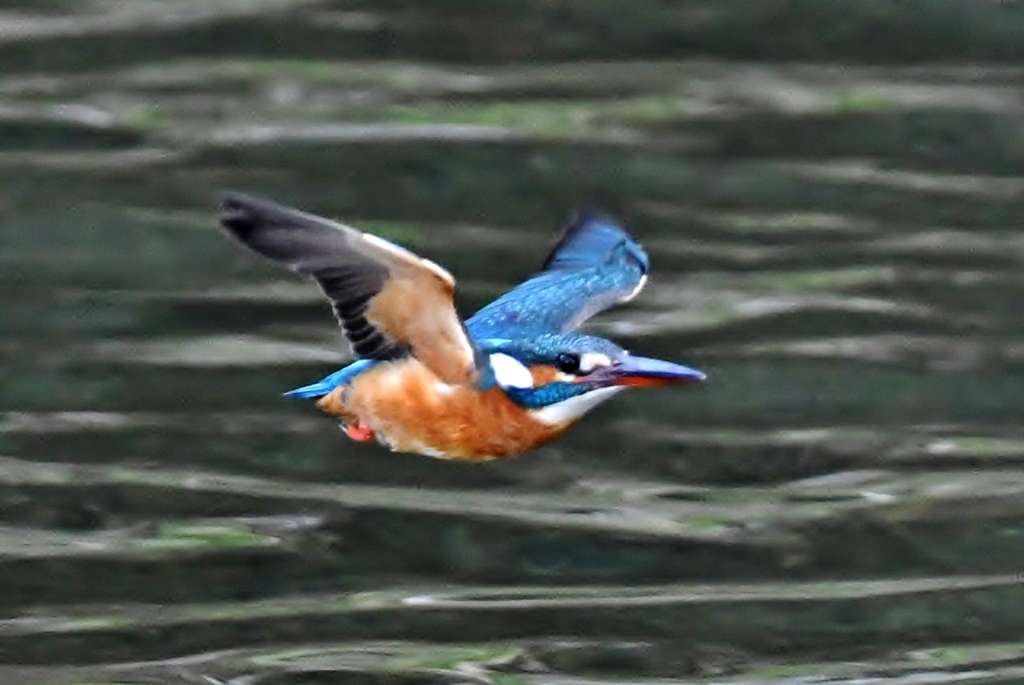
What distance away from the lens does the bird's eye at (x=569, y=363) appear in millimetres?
7848

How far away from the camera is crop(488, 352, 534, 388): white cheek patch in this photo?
7.85 m

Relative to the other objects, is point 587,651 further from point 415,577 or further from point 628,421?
point 628,421

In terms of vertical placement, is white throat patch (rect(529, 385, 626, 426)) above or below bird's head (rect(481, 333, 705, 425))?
below

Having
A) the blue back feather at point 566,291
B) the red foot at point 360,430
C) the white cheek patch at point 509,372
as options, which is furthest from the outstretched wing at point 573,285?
the red foot at point 360,430

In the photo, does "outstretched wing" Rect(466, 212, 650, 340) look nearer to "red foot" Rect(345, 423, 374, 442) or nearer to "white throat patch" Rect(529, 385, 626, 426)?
"white throat patch" Rect(529, 385, 626, 426)

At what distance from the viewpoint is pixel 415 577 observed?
30.9 ft

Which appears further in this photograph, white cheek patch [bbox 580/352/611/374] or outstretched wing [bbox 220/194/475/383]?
white cheek patch [bbox 580/352/611/374]

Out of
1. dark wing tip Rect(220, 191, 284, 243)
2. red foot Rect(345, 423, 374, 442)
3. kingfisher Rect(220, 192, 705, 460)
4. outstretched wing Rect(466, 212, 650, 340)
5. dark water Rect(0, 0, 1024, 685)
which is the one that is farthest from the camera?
dark water Rect(0, 0, 1024, 685)

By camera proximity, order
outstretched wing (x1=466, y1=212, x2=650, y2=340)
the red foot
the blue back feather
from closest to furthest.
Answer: the red foot, the blue back feather, outstretched wing (x1=466, y1=212, x2=650, y2=340)

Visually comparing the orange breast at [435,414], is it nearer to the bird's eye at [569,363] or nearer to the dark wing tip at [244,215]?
the bird's eye at [569,363]

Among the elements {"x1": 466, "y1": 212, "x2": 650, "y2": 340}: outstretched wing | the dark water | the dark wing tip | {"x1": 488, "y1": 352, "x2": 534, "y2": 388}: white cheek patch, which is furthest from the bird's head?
the dark water

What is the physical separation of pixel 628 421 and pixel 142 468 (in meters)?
1.62

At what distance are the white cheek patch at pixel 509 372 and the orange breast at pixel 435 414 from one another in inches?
1.4

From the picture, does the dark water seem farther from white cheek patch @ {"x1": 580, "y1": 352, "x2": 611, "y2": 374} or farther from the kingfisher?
white cheek patch @ {"x1": 580, "y1": 352, "x2": 611, "y2": 374}
